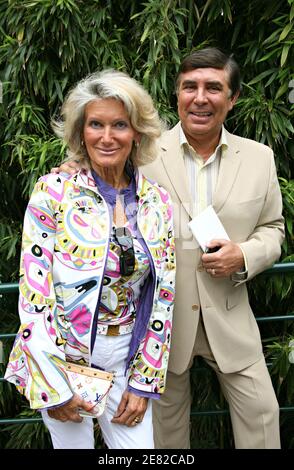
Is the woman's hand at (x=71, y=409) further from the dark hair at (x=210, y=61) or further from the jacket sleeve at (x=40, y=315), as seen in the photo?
the dark hair at (x=210, y=61)

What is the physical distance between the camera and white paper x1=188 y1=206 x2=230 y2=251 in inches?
95.5

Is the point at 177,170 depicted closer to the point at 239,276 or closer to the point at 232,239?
the point at 232,239

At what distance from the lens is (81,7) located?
3699 millimetres

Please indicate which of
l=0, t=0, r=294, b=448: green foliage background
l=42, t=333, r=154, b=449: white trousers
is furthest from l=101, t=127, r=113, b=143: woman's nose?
l=0, t=0, r=294, b=448: green foliage background

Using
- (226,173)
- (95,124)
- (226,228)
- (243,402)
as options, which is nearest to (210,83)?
(226,173)

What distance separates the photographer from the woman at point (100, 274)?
2047mm

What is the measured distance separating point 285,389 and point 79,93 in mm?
2015

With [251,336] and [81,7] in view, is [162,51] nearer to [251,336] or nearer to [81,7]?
[81,7]

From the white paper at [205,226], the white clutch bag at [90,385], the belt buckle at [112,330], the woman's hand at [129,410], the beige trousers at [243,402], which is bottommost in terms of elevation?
the beige trousers at [243,402]

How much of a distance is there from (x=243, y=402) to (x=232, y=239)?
60 centimetres

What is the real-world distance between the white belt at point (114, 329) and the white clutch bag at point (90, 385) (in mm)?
113

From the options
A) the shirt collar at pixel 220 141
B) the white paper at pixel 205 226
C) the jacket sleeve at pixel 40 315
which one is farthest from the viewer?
the shirt collar at pixel 220 141

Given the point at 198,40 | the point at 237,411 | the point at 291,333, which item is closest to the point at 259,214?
the point at 237,411

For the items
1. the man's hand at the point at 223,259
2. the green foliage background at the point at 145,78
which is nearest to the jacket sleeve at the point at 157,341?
the man's hand at the point at 223,259
